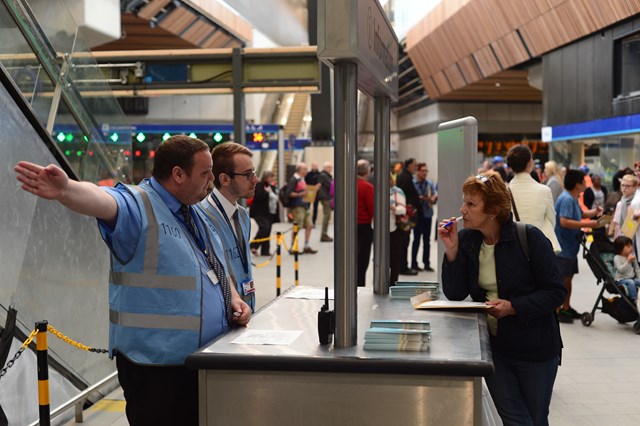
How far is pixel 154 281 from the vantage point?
3.09m

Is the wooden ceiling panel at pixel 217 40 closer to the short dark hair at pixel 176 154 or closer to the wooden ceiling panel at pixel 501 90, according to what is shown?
the wooden ceiling panel at pixel 501 90

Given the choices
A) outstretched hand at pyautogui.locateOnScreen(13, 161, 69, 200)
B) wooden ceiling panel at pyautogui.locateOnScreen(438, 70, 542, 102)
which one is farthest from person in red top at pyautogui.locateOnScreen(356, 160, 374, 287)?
wooden ceiling panel at pyautogui.locateOnScreen(438, 70, 542, 102)

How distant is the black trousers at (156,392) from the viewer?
3.12 m

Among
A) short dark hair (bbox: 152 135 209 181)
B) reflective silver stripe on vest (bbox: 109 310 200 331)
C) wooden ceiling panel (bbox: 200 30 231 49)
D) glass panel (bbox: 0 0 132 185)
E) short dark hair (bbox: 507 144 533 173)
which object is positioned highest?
wooden ceiling panel (bbox: 200 30 231 49)

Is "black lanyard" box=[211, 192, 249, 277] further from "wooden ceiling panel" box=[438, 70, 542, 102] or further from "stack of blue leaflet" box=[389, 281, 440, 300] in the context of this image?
"wooden ceiling panel" box=[438, 70, 542, 102]

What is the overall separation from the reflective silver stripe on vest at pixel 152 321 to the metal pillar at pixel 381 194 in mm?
1700

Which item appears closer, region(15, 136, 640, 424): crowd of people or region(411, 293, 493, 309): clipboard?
region(15, 136, 640, 424): crowd of people

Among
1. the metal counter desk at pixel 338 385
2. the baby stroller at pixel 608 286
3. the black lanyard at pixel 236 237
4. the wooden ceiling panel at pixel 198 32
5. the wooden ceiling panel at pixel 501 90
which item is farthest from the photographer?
the wooden ceiling panel at pixel 501 90

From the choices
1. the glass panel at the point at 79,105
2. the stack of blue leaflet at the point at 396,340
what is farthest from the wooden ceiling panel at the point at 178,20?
the stack of blue leaflet at the point at 396,340

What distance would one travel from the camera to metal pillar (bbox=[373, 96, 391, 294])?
4.61 m

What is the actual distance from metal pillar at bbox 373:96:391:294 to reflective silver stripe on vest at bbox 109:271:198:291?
1.69 meters

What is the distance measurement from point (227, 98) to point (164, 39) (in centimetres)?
533

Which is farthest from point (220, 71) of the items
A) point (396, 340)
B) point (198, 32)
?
point (198, 32)

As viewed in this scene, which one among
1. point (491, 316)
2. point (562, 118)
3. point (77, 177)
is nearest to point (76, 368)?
point (77, 177)
